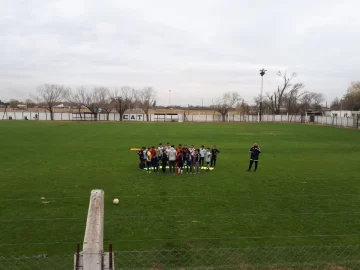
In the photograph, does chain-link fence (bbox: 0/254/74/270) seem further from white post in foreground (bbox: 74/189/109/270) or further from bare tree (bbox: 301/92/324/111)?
bare tree (bbox: 301/92/324/111)

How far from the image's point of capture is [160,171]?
1789 centimetres

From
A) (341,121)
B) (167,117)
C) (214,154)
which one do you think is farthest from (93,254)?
(167,117)

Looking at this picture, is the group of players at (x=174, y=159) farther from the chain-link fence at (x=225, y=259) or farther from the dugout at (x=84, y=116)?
the dugout at (x=84, y=116)

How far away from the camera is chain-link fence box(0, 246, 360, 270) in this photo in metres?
7.05

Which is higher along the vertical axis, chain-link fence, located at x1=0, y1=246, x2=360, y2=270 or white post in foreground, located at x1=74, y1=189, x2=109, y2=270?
white post in foreground, located at x1=74, y1=189, x2=109, y2=270

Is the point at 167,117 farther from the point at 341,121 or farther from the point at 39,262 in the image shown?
the point at 39,262

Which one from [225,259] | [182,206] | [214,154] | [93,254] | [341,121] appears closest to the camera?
[93,254]

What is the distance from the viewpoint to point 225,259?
7410 millimetres

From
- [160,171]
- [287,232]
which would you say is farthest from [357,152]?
[287,232]

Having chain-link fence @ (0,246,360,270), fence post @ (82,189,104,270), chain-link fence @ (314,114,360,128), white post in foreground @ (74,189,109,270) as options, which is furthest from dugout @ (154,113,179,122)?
white post in foreground @ (74,189,109,270)

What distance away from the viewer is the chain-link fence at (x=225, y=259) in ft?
23.1

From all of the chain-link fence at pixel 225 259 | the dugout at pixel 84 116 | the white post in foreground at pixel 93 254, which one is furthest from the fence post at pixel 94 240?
the dugout at pixel 84 116

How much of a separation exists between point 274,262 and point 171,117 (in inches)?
3494

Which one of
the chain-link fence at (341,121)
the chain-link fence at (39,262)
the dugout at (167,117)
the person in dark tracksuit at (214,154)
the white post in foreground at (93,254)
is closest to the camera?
the white post in foreground at (93,254)
